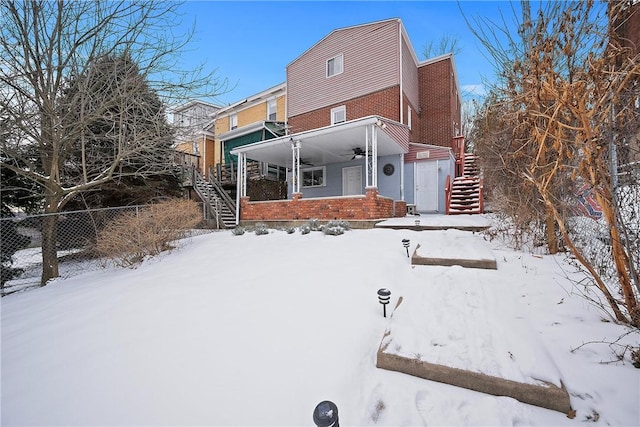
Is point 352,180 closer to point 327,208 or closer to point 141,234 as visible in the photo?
point 327,208

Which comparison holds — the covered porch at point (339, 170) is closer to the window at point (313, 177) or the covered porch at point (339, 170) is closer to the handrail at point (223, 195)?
the window at point (313, 177)

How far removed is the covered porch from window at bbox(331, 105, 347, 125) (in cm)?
221

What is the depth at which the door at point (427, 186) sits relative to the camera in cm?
1134

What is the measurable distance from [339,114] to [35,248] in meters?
12.1

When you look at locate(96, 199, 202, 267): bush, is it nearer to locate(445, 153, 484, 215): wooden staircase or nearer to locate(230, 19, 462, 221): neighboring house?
locate(230, 19, 462, 221): neighboring house

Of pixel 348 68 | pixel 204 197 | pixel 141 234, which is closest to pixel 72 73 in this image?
pixel 141 234

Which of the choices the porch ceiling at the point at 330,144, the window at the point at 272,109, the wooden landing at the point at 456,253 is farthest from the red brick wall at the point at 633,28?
the window at the point at 272,109

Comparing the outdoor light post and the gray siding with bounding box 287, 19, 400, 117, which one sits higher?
the gray siding with bounding box 287, 19, 400, 117

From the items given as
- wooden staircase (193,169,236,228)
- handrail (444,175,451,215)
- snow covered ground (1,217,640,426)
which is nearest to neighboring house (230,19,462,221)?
handrail (444,175,451,215)

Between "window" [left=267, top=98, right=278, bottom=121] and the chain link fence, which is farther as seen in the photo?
"window" [left=267, top=98, right=278, bottom=121]

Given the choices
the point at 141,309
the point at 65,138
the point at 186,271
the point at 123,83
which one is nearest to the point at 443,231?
the point at 186,271

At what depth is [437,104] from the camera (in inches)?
538

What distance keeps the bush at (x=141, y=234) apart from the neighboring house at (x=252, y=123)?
8941 mm

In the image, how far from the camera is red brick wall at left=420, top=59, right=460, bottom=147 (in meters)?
13.5
